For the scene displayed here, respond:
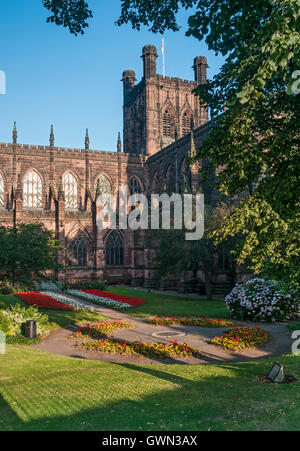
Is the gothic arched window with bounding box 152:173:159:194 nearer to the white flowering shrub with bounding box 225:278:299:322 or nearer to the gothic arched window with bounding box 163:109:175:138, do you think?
the gothic arched window with bounding box 163:109:175:138

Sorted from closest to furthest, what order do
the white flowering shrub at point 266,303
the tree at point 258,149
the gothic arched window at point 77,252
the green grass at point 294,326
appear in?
the tree at point 258,149 → the green grass at point 294,326 → the white flowering shrub at point 266,303 → the gothic arched window at point 77,252

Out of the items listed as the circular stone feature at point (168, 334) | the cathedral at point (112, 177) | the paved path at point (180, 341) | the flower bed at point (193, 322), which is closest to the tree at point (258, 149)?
the paved path at point (180, 341)

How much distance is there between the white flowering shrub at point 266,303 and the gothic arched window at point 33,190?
33654 mm

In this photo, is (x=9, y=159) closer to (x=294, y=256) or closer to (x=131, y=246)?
(x=131, y=246)

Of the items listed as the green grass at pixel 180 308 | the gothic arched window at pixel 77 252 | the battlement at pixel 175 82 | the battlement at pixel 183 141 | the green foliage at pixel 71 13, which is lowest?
the green grass at pixel 180 308

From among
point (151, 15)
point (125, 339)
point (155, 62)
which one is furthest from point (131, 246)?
point (151, 15)

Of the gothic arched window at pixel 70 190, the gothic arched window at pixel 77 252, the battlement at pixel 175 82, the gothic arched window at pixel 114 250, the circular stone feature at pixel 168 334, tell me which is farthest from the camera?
the battlement at pixel 175 82

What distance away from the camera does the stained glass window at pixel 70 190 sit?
47.2 metres

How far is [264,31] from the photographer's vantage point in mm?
4914

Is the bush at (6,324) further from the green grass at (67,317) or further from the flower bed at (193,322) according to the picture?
the flower bed at (193,322)

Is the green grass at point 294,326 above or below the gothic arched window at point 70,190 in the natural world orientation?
below

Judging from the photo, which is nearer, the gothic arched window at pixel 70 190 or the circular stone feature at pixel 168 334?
the circular stone feature at pixel 168 334

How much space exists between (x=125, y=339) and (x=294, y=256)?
7.75 m

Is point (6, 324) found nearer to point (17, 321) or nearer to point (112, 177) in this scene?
point (17, 321)
